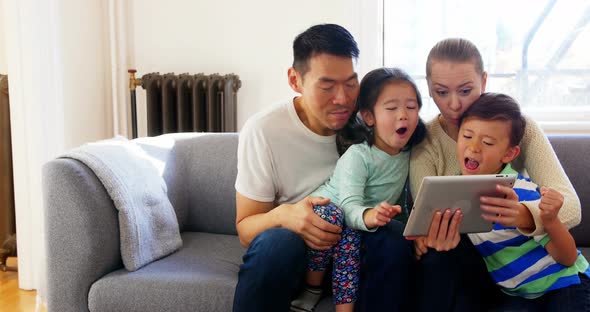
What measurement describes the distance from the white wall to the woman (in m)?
1.48

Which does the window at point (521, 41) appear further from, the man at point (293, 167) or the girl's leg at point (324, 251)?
the girl's leg at point (324, 251)

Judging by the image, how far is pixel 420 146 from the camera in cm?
163

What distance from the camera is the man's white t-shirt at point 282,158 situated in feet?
5.38

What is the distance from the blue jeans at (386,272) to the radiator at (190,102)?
72.4 inches

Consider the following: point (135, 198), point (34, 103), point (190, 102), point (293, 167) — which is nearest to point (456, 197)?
point (293, 167)

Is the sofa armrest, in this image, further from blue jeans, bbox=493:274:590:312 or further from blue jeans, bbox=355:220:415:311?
blue jeans, bbox=493:274:590:312

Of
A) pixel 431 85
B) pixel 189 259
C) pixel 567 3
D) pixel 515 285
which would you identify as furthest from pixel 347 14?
pixel 515 285

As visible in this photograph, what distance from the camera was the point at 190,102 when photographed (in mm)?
3221

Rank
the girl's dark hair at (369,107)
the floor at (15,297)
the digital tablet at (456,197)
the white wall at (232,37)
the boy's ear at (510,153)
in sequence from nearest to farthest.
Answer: the digital tablet at (456,197) < the boy's ear at (510,153) < the girl's dark hair at (369,107) < the floor at (15,297) < the white wall at (232,37)

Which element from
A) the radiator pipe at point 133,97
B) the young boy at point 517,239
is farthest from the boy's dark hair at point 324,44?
the radiator pipe at point 133,97

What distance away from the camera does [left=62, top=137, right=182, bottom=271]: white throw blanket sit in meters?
1.61

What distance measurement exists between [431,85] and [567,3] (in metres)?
1.79

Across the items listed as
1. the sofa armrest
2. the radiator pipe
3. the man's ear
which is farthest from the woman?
the radiator pipe

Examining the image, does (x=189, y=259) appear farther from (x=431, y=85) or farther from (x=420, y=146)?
(x=431, y=85)
